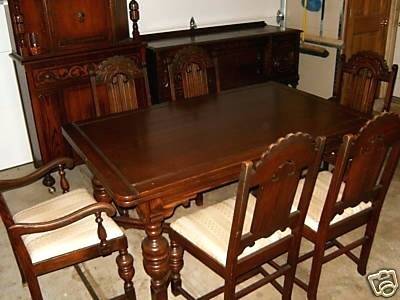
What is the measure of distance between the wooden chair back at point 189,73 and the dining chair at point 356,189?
107 centimetres

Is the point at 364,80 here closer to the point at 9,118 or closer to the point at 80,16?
the point at 80,16

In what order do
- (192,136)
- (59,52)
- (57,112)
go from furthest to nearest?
(57,112) < (59,52) < (192,136)

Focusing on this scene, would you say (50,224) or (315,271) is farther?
(315,271)

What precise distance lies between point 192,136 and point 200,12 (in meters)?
2.25

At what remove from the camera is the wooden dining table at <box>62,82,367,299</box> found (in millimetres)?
1762

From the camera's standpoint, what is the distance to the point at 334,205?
1.88 meters

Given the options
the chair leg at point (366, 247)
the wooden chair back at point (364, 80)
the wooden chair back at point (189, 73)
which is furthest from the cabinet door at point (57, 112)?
the chair leg at point (366, 247)

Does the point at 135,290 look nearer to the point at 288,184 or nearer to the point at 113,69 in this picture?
the point at 288,184

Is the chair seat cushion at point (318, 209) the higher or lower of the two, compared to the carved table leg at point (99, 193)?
higher

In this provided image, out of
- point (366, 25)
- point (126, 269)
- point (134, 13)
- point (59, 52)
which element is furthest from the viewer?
point (366, 25)

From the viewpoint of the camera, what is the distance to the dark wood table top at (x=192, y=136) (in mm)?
1766

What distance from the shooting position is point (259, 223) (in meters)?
1.66

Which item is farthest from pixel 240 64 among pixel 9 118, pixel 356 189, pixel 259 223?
pixel 259 223

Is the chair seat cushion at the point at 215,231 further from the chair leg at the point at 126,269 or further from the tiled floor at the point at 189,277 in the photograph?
the tiled floor at the point at 189,277
